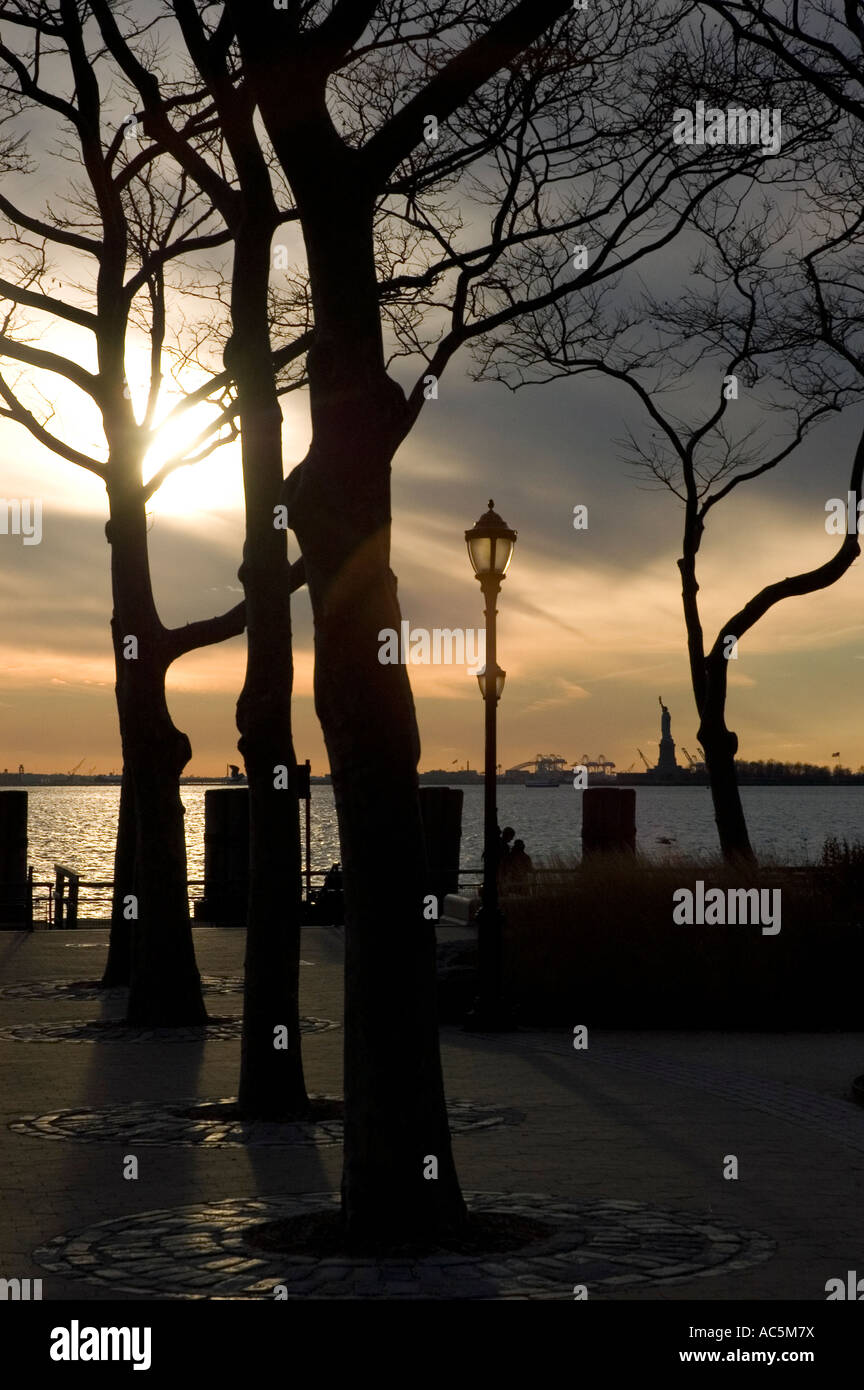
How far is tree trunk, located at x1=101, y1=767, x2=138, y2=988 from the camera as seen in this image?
20.8 meters

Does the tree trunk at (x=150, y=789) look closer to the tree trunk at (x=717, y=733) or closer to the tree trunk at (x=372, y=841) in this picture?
the tree trunk at (x=372, y=841)

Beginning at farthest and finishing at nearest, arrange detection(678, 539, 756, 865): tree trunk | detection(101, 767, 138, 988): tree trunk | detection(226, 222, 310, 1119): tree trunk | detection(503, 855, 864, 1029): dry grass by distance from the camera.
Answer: detection(678, 539, 756, 865): tree trunk
detection(101, 767, 138, 988): tree trunk
detection(503, 855, 864, 1029): dry grass
detection(226, 222, 310, 1119): tree trunk

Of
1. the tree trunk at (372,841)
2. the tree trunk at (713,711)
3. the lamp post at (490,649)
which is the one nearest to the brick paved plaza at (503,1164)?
the tree trunk at (372,841)

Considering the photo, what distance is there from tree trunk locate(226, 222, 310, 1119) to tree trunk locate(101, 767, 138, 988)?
8132mm

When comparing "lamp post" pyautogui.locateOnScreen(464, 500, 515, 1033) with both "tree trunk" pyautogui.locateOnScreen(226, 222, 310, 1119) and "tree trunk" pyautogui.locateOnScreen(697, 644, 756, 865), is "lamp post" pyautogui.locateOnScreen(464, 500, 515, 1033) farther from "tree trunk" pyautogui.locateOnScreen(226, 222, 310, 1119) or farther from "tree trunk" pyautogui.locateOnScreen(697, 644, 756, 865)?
"tree trunk" pyautogui.locateOnScreen(697, 644, 756, 865)

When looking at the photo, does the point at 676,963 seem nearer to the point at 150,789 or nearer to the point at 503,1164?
the point at 150,789

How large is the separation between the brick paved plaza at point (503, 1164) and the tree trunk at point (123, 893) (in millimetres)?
3674

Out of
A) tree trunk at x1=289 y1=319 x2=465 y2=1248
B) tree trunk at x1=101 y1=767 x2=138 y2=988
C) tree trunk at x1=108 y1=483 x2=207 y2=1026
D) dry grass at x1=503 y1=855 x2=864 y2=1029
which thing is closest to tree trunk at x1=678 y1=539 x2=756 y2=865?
dry grass at x1=503 y1=855 x2=864 y2=1029

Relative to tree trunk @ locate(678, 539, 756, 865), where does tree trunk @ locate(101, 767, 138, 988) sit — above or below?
below

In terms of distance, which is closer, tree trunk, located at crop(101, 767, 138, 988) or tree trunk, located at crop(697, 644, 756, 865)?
tree trunk, located at crop(101, 767, 138, 988)

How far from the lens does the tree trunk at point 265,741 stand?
12.1 m

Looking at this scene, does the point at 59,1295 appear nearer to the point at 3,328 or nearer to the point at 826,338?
the point at 3,328

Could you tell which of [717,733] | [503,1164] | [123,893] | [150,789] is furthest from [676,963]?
[717,733]

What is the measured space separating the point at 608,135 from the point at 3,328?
7.61 m
